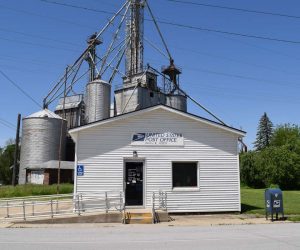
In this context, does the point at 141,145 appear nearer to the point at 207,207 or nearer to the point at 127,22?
the point at 207,207

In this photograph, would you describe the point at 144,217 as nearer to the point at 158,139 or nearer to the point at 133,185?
the point at 133,185

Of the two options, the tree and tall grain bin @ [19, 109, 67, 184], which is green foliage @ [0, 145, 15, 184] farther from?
the tree

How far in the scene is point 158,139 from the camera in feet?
64.2

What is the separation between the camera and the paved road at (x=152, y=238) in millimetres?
10180

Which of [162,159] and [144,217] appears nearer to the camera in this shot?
[144,217]

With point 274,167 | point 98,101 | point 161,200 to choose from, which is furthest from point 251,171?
point 161,200

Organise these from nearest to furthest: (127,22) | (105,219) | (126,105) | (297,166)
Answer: (105,219) → (297,166) → (126,105) → (127,22)

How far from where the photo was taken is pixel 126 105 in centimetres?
5556

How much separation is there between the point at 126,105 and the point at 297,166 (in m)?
23.2

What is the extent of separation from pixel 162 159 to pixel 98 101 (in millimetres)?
37387

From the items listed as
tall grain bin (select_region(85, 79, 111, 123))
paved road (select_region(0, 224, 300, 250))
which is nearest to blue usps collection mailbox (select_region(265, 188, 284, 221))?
paved road (select_region(0, 224, 300, 250))

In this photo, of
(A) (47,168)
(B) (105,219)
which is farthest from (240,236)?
(A) (47,168)

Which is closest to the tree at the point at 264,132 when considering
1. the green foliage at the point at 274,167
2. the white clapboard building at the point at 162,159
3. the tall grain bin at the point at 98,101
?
the green foliage at the point at 274,167

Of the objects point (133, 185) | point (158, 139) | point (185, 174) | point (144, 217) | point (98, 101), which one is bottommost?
point (144, 217)
